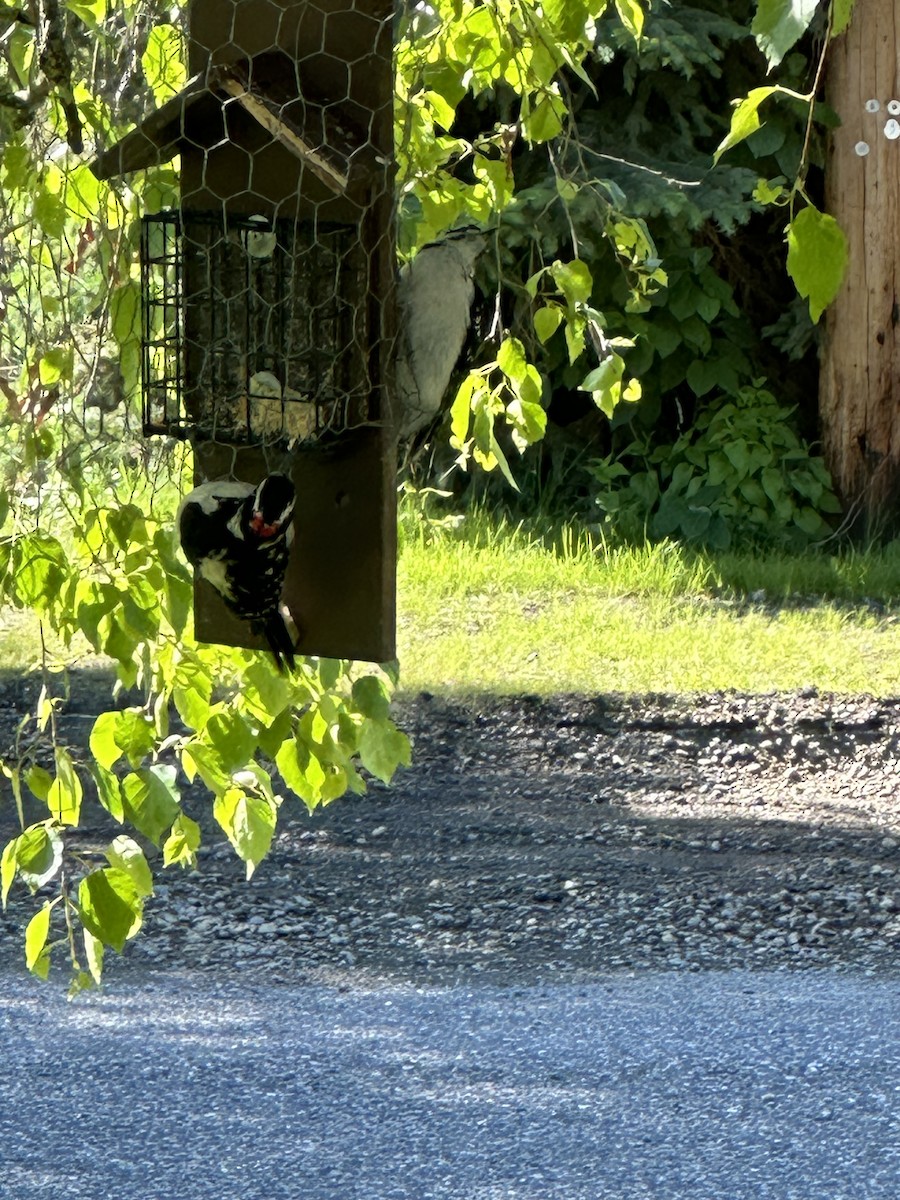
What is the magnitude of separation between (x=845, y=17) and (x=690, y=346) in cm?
771

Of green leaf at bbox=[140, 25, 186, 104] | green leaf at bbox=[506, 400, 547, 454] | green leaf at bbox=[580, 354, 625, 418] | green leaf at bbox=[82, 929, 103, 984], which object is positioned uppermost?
green leaf at bbox=[140, 25, 186, 104]

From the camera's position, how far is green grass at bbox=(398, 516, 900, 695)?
6996 mm

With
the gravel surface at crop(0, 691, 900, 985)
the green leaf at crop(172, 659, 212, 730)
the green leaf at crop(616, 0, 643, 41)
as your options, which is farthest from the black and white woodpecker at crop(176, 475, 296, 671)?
the gravel surface at crop(0, 691, 900, 985)

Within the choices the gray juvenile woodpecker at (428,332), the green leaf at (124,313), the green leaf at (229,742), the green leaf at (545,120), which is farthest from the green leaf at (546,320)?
the green leaf at (229,742)

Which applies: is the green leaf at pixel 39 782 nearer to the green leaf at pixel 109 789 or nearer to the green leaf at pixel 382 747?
the green leaf at pixel 109 789

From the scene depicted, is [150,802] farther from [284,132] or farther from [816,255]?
[816,255]

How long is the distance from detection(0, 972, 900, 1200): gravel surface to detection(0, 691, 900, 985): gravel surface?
19 cm

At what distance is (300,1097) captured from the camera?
13.2 feet

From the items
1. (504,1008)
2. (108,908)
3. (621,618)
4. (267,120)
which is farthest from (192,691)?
(621,618)

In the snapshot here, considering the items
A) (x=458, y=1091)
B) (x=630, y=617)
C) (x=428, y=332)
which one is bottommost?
(x=458, y=1091)

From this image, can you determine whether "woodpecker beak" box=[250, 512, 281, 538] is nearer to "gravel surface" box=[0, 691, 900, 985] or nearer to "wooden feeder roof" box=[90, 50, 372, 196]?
"wooden feeder roof" box=[90, 50, 372, 196]

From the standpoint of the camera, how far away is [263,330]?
9.11 feet

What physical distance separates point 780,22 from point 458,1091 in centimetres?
305

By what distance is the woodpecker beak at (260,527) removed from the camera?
2.44m
